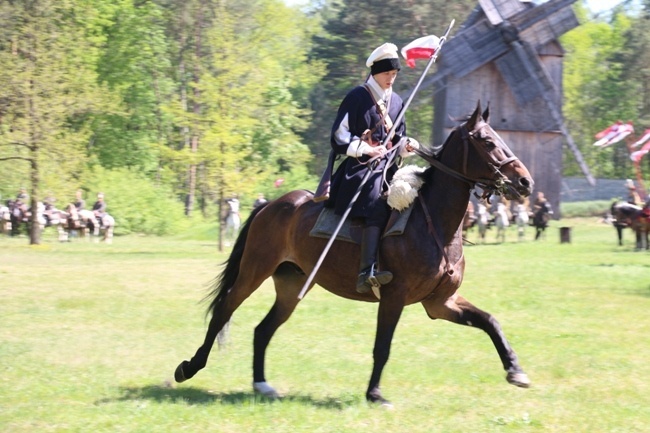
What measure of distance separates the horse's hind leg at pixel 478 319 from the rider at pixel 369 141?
718 mm

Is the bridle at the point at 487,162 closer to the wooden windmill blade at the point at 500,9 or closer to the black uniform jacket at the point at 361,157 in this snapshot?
the black uniform jacket at the point at 361,157

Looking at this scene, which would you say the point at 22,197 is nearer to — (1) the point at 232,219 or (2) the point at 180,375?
(1) the point at 232,219

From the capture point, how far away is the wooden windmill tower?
44.2m

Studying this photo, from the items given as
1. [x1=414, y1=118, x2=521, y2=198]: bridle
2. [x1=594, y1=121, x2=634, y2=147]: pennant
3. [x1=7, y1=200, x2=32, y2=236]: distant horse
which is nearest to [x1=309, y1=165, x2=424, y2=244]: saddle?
[x1=414, y1=118, x2=521, y2=198]: bridle

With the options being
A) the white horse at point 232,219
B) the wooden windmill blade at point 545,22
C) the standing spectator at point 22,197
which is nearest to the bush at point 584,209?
the wooden windmill blade at point 545,22

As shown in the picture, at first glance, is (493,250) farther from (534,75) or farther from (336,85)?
(336,85)

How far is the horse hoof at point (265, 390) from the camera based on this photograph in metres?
9.61

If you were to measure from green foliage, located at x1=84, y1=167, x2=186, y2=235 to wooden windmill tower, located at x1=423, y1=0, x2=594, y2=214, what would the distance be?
1332 centimetres

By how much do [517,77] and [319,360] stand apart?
35035mm

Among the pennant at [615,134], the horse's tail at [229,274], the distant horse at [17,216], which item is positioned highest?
the pennant at [615,134]

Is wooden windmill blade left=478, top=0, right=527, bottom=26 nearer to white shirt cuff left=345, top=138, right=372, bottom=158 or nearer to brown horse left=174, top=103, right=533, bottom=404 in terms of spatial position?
brown horse left=174, top=103, right=533, bottom=404

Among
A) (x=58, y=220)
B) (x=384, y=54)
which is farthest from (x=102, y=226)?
(x=384, y=54)

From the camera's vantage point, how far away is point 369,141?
9.30m

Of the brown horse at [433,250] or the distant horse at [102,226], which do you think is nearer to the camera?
the brown horse at [433,250]
